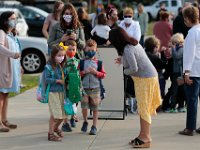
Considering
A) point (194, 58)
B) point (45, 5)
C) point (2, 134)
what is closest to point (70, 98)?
point (2, 134)

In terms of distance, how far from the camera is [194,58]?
28.0 ft

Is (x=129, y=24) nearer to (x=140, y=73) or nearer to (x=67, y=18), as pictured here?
(x=67, y=18)

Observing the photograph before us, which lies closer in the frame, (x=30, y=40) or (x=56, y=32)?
(x=56, y=32)

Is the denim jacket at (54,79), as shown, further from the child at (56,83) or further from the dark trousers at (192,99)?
the dark trousers at (192,99)

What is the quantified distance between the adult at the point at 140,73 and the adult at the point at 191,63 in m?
0.66

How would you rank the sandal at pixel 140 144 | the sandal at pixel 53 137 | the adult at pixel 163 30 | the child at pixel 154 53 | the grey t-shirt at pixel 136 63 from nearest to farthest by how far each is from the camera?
the grey t-shirt at pixel 136 63 < the sandal at pixel 140 144 < the sandal at pixel 53 137 < the child at pixel 154 53 < the adult at pixel 163 30

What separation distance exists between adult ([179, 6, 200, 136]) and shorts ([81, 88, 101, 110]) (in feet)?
4.21

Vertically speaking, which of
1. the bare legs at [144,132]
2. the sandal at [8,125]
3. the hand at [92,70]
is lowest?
the sandal at [8,125]

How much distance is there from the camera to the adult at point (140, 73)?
25.5 ft

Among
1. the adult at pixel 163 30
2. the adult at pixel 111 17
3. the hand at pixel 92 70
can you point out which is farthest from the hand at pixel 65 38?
the adult at pixel 163 30

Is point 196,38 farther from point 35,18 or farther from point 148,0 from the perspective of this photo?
point 148,0

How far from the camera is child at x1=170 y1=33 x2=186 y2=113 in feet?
34.3

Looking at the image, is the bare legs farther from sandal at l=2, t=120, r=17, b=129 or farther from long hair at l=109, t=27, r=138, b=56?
sandal at l=2, t=120, r=17, b=129

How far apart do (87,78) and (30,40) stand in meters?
8.79
